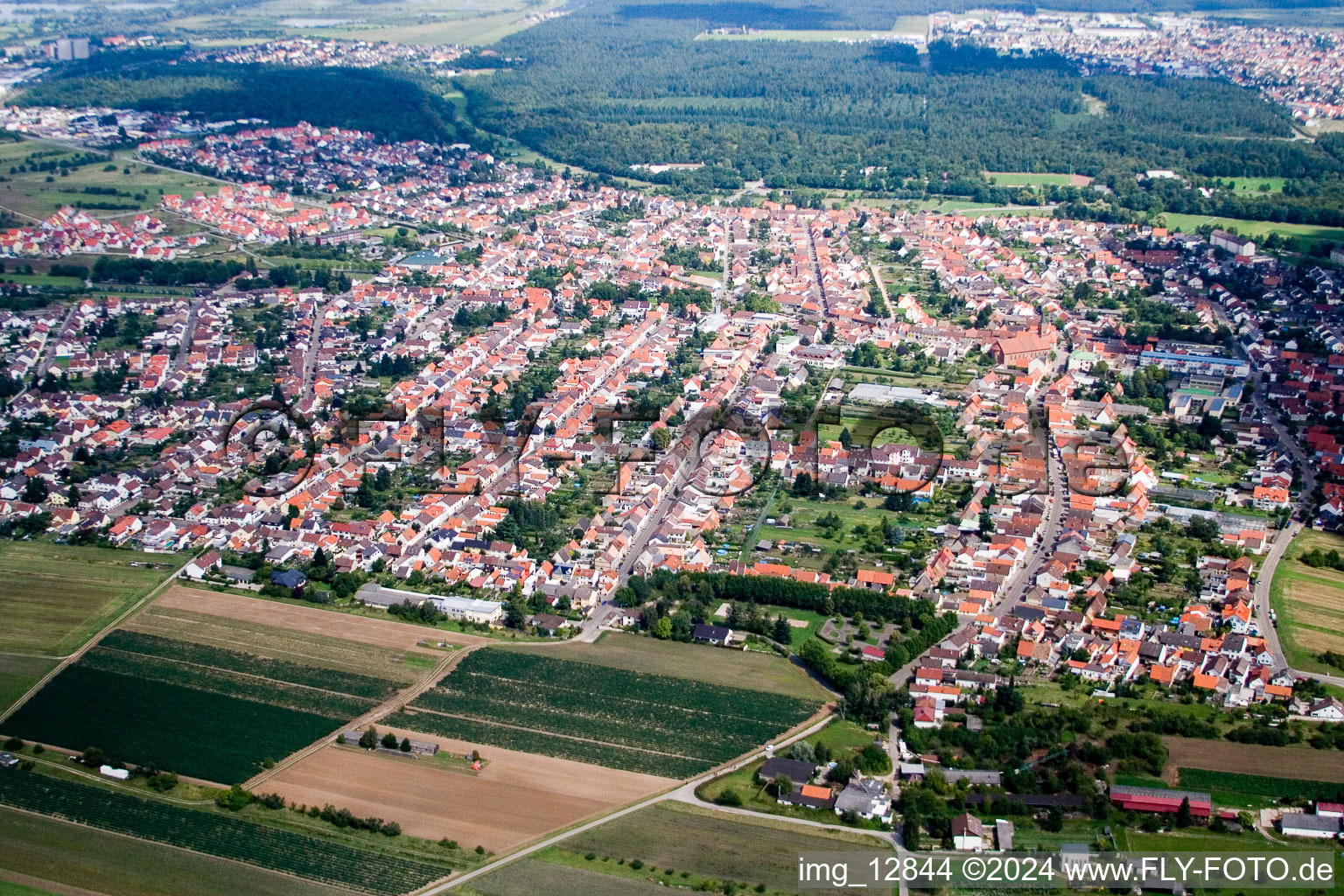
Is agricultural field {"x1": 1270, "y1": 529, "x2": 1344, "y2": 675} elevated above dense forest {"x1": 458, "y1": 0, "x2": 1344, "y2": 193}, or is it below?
below

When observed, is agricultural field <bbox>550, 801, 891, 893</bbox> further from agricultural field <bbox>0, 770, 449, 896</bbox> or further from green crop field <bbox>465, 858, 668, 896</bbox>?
agricultural field <bbox>0, 770, 449, 896</bbox>

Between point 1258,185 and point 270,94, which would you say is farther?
point 270,94

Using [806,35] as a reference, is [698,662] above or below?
below

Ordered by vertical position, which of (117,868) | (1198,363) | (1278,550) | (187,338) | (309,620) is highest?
(1198,363)

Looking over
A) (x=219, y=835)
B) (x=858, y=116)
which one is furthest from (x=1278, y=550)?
(x=858, y=116)

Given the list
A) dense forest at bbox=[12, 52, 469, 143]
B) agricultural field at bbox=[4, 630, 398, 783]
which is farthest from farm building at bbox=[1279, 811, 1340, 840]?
dense forest at bbox=[12, 52, 469, 143]

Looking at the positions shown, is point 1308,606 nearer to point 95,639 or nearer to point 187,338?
point 95,639
